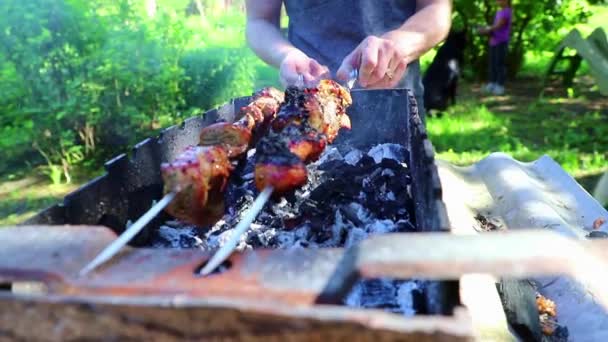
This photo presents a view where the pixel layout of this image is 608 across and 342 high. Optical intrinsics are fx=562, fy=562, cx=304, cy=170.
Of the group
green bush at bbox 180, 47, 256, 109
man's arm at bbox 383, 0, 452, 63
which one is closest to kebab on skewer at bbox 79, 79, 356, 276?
man's arm at bbox 383, 0, 452, 63

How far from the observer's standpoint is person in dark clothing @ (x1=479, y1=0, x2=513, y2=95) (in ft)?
32.5

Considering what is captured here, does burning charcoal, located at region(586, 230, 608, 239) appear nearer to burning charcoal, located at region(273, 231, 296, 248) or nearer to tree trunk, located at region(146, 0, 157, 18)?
burning charcoal, located at region(273, 231, 296, 248)

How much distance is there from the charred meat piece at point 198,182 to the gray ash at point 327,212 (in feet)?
0.61

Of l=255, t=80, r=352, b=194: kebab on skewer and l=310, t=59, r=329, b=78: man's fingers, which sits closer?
l=255, t=80, r=352, b=194: kebab on skewer

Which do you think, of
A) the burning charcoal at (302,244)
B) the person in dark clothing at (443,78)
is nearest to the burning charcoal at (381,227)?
the burning charcoal at (302,244)

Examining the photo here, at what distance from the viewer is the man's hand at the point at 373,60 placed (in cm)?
232

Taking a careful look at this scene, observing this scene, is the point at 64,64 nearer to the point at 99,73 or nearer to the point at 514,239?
the point at 99,73

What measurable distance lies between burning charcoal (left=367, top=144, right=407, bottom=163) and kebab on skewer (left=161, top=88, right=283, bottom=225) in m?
0.75

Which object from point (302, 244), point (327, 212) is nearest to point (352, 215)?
point (327, 212)

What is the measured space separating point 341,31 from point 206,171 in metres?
1.84

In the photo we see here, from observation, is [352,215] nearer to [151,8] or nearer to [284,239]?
[284,239]

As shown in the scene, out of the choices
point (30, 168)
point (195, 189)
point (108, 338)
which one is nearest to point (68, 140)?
point (30, 168)

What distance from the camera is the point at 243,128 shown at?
6.60 feet

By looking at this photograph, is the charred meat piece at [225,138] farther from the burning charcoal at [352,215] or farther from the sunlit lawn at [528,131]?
the sunlit lawn at [528,131]
